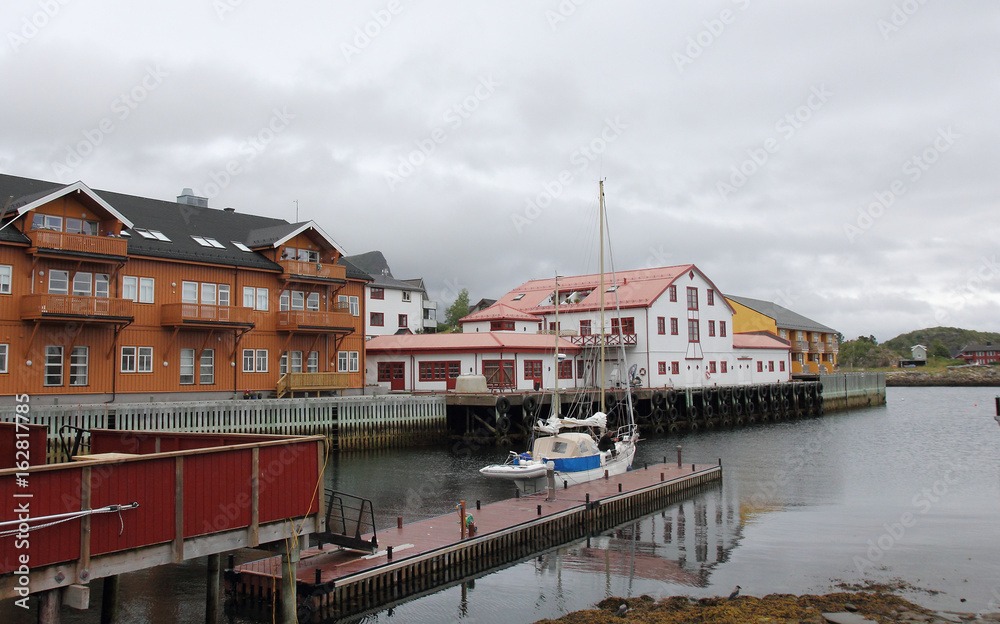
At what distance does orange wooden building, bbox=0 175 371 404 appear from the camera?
3353cm

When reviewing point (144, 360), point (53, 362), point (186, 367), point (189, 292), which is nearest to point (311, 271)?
point (189, 292)

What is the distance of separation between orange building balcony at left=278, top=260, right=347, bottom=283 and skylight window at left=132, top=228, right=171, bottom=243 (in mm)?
6281

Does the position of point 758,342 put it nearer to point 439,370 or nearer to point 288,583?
point 439,370

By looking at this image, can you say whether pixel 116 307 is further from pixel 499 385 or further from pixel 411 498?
pixel 499 385

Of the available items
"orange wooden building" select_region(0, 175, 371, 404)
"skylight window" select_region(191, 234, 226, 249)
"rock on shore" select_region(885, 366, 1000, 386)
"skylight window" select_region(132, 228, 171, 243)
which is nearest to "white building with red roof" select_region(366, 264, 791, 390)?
"orange wooden building" select_region(0, 175, 371, 404)

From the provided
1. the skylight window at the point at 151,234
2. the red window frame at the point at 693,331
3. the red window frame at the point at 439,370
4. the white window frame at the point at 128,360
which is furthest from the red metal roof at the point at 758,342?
the white window frame at the point at 128,360

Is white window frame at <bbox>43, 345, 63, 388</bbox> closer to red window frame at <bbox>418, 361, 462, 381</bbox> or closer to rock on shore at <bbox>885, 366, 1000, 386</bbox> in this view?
red window frame at <bbox>418, 361, 462, 381</bbox>

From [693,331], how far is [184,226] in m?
43.1

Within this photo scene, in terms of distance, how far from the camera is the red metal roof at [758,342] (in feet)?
249

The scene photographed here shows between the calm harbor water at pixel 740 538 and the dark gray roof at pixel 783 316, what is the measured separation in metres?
54.9

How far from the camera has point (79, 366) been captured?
115 ft

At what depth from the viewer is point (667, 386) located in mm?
62438

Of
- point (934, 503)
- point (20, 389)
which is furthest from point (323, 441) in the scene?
point (20, 389)

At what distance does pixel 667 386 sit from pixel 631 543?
4165cm
